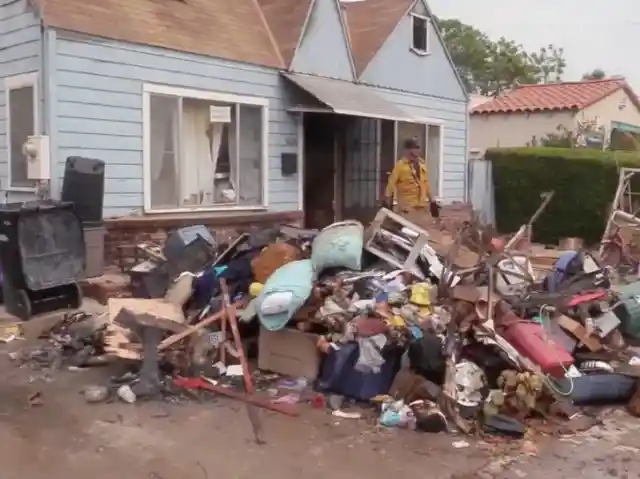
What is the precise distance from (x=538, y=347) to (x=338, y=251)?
184 centimetres

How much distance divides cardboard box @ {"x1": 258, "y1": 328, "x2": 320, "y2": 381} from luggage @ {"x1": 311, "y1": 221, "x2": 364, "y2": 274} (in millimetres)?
684

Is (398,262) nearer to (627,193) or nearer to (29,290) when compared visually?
(29,290)

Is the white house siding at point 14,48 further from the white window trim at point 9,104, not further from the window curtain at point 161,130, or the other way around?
the window curtain at point 161,130

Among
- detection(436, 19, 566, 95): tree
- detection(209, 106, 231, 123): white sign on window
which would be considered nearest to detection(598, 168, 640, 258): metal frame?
detection(209, 106, 231, 123): white sign on window

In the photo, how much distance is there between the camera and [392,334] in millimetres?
5695

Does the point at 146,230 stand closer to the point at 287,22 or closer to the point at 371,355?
the point at 287,22

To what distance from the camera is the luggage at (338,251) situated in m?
6.63

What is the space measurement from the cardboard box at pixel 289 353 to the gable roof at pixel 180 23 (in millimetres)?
4569

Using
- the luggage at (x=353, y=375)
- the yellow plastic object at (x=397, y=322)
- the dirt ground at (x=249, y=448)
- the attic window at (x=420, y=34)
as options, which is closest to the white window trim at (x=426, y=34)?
the attic window at (x=420, y=34)

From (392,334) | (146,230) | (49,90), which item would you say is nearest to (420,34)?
(146,230)

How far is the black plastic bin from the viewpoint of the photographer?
768 cm

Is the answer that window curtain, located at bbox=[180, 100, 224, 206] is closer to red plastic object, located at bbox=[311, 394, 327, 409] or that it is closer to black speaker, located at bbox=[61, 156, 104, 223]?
black speaker, located at bbox=[61, 156, 104, 223]

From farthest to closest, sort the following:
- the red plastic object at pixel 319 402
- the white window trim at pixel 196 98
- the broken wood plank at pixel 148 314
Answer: the white window trim at pixel 196 98
the broken wood plank at pixel 148 314
the red plastic object at pixel 319 402

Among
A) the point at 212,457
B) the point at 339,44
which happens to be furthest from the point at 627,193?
the point at 212,457
